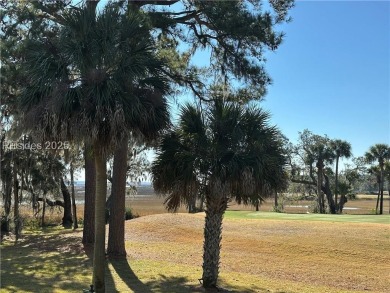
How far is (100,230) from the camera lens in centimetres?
A: 858

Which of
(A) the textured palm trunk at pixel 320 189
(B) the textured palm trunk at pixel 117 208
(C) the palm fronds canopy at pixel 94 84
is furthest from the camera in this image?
(A) the textured palm trunk at pixel 320 189

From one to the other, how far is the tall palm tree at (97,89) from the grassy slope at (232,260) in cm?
303

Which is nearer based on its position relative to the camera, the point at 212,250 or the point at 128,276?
the point at 212,250

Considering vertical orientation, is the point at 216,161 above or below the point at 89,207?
above

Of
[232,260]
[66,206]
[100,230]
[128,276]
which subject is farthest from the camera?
[66,206]

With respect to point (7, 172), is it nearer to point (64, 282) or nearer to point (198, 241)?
point (198, 241)

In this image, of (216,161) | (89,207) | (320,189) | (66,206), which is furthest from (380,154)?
(216,161)

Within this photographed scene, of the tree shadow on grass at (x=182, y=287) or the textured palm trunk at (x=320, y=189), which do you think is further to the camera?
the textured palm trunk at (x=320, y=189)

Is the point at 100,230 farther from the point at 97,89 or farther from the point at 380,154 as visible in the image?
the point at 380,154

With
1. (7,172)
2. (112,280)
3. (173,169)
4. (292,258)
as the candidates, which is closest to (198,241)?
(292,258)

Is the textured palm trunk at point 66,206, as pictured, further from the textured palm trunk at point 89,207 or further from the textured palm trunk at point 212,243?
the textured palm trunk at point 212,243

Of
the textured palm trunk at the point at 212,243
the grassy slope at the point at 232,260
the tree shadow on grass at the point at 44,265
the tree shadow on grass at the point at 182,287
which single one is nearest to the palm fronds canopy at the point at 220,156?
the textured palm trunk at the point at 212,243

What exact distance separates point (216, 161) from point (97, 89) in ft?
10.5

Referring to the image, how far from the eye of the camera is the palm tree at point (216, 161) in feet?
31.3
